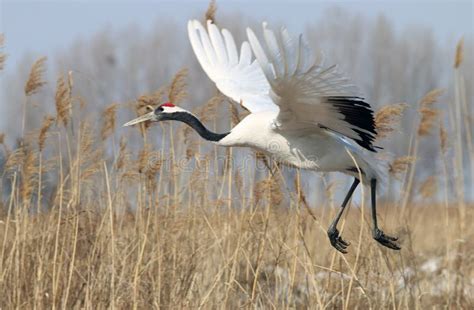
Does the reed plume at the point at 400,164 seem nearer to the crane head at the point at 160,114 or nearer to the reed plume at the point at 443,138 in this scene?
the reed plume at the point at 443,138

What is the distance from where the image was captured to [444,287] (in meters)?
6.40

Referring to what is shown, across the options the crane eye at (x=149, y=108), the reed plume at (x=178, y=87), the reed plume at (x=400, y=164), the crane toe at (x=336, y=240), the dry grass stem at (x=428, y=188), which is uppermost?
the reed plume at (x=178, y=87)

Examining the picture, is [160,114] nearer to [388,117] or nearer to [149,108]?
[149,108]

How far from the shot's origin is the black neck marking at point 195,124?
548 centimetres

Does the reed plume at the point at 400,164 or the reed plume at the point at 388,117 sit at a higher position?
the reed plume at the point at 388,117

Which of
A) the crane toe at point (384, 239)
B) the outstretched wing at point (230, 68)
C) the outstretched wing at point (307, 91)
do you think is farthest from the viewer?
the outstretched wing at point (230, 68)

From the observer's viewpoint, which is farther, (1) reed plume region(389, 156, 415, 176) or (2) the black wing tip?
(1) reed plume region(389, 156, 415, 176)

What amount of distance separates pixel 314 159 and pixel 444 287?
155 centimetres

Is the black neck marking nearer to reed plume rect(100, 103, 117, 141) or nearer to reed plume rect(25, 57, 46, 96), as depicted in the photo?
reed plume rect(100, 103, 117, 141)

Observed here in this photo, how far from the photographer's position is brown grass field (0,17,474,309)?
500cm

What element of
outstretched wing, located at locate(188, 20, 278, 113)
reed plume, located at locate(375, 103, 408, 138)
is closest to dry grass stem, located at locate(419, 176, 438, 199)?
outstretched wing, located at locate(188, 20, 278, 113)

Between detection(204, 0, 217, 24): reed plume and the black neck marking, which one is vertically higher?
detection(204, 0, 217, 24): reed plume

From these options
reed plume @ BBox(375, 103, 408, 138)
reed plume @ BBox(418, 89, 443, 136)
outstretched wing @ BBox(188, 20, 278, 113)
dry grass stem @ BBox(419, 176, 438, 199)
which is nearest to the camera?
reed plume @ BBox(375, 103, 408, 138)

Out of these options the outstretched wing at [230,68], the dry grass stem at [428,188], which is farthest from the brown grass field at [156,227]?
the dry grass stem at [428,188]
